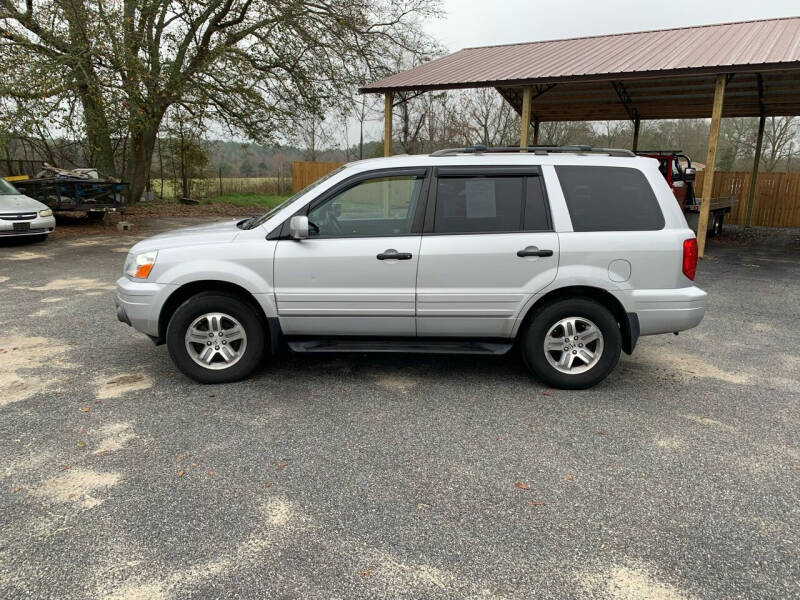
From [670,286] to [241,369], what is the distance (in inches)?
138

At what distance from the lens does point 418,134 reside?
86.5ft

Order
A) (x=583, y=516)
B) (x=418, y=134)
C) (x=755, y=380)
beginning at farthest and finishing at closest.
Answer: (x=418, y=134), (x=755, y=380), (x=583, y=516)

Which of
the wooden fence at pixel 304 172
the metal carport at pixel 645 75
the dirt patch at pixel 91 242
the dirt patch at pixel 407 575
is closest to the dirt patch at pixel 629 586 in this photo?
the dirt patch at pixel 407 575

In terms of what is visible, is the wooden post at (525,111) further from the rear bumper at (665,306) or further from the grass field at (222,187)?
the grass field at (222,187)

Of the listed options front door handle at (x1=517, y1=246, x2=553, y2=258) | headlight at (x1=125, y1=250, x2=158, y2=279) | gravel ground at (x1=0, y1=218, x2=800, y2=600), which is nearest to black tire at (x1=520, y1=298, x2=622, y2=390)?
gravel ground at (x1=0, y1=218, x2=800, y2=600)

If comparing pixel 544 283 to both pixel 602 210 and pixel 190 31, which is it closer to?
pixel 602 210

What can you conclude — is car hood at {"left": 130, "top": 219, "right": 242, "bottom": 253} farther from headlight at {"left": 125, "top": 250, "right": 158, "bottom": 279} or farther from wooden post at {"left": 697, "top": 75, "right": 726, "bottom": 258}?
wooden post at {"left": 697, "top": 75, "right": 726, "bottom": 258}

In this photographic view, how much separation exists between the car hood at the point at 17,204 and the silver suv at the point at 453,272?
9546 millimetres

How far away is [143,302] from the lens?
4586 millimetres

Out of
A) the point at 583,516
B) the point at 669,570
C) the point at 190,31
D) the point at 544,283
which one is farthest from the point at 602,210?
the point at 190,31

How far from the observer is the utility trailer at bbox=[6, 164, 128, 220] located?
47.7 ft

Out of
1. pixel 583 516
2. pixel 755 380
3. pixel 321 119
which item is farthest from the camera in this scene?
pixel 321 119

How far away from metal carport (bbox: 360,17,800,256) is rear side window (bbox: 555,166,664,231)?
25.8 feet

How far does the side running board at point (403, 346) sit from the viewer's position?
182 inches
